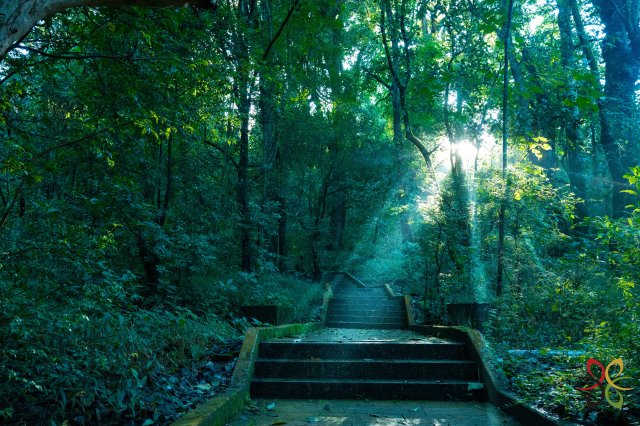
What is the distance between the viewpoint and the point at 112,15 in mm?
4434

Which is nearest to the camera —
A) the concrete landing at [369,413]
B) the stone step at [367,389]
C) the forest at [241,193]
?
the forest at [241,193]

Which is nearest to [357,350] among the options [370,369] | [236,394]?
[370,369]

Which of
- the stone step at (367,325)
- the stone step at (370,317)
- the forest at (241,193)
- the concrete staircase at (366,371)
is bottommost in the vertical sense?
the stone step at (367,325)

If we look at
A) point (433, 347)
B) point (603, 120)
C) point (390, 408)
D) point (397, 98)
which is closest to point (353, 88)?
point (397, 98)

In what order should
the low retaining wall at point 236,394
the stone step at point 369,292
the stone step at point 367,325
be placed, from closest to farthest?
the low retaining wall at point 236,394 < the stone step at point 367,325 < the stone step at point 369,292

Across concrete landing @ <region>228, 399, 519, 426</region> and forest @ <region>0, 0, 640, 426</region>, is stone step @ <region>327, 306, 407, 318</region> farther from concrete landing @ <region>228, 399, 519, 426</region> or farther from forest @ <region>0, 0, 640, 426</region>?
concrete landing @ <region>228, 399, 519, 426</region>

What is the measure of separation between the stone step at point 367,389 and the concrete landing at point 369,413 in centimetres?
16

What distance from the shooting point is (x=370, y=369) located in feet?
19.6

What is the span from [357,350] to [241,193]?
7.50m

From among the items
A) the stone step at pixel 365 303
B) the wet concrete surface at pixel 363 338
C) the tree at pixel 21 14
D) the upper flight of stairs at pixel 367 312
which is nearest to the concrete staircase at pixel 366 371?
the wet concrete surface at pixel 363 338

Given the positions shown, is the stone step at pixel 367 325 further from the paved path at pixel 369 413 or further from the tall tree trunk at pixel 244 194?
the paved path at pixel 369 413

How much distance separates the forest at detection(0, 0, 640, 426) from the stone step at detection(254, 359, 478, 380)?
0.55 metres

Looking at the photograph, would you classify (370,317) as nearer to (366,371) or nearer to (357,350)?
(357,350)

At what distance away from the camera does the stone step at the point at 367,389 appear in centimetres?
554
